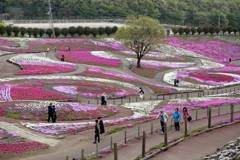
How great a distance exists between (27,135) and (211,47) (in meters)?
110

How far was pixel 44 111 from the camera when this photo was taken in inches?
1788

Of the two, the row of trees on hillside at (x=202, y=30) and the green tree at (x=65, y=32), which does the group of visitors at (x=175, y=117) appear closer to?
the green tree at (x=65, y=32)

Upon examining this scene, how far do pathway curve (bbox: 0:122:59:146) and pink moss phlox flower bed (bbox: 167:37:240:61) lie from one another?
3801 inches

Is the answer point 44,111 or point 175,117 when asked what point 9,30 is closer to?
point 44,111

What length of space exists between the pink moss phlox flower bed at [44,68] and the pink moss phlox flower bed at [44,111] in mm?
28398

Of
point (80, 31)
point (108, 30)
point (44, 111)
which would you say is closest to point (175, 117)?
point (44, 111)

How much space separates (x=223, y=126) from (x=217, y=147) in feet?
20.5

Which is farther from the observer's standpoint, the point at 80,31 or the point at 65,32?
the point at 80,31

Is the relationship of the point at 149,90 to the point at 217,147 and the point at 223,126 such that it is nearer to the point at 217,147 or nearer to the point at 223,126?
the point at 223,126

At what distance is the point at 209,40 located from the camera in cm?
14700

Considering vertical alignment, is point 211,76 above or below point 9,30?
below

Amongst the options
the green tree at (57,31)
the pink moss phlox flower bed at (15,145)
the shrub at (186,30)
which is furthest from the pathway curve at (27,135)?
the shrub at (186,30)

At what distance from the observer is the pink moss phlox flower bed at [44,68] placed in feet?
248

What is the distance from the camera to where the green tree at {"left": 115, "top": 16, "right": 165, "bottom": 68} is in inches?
3824
